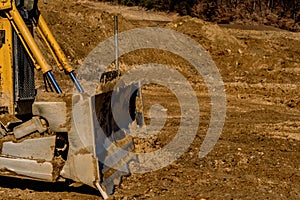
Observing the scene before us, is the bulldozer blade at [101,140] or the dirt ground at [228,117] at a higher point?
the bulldozer blade at [101,140]

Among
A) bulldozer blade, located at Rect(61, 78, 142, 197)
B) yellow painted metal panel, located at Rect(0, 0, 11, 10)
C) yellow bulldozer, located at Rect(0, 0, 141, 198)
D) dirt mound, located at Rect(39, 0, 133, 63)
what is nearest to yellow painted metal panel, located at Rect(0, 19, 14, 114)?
yellow bulldozer, located at Rect(0, 0, 141, 198)

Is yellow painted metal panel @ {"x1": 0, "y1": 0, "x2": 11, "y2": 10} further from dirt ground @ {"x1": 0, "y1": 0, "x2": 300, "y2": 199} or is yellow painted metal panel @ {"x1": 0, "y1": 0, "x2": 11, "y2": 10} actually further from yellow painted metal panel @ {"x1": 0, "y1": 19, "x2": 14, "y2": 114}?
dirt ground @ {"x1": 0, "y1": 0, "x2": 300, "y2": 199}

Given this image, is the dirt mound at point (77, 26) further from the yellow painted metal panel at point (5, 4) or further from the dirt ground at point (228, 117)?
the yellow painted metal panel at point (5, 4)

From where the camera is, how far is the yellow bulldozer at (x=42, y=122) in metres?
5.52

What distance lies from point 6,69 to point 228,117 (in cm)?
603

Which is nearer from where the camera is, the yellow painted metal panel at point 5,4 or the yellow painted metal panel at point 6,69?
the yellow painted metal panel at point 5,4

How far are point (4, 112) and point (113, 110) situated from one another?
1.26 metres

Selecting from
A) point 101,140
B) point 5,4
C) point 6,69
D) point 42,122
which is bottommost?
point 101,140

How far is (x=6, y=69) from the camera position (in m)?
6.12

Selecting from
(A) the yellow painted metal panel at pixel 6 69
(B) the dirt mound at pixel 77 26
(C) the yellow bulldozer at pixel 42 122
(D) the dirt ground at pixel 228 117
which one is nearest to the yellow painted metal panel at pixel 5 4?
(C) the yellow bulldozer at pixel 42 122

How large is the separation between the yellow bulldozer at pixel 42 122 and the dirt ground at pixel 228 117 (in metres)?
0.45

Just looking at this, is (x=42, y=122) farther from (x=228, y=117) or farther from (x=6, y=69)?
(x=228, y=117)

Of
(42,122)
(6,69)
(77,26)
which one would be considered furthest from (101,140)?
(77,26)

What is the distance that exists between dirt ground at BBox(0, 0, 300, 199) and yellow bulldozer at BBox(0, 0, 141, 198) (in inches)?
17.8
